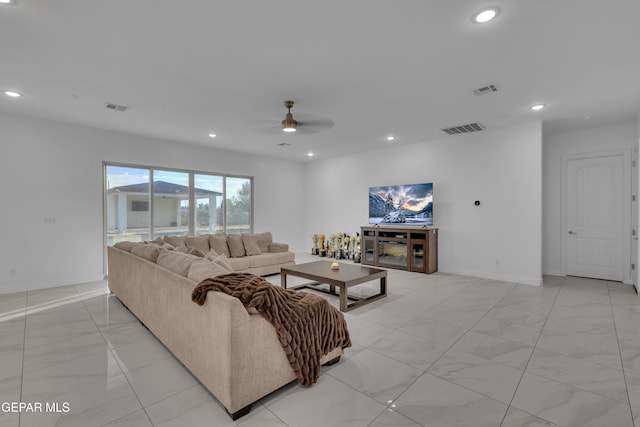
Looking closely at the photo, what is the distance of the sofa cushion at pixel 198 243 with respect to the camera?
5.39 m

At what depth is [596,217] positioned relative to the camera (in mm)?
5340

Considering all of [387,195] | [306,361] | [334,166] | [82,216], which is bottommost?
[306,361]

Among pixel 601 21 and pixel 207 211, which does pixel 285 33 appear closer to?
pixel 601 21

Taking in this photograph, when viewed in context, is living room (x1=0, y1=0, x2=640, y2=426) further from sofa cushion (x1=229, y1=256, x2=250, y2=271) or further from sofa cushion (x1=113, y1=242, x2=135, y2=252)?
sofa cushion (x1=229, y1=256, x2=250, y2=271)

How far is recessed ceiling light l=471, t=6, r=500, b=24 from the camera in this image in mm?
2186

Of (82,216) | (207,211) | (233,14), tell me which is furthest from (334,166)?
(233,14)

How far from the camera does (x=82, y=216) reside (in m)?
5.25

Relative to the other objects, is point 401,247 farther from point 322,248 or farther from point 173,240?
point 173,240

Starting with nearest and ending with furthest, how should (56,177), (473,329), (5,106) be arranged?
1. (473,329)
2. (5,106)
3. (56,177)

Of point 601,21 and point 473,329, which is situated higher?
point 601,21

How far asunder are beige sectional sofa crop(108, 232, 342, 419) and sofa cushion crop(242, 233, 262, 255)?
286 centimetres

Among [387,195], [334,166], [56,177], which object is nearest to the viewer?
[56,177]

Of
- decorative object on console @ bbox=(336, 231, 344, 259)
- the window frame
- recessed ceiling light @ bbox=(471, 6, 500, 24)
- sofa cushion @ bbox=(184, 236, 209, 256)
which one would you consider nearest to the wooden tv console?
decorative object on console @ bbox=(336, 231, 344, 259)

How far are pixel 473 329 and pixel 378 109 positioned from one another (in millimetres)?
3030
